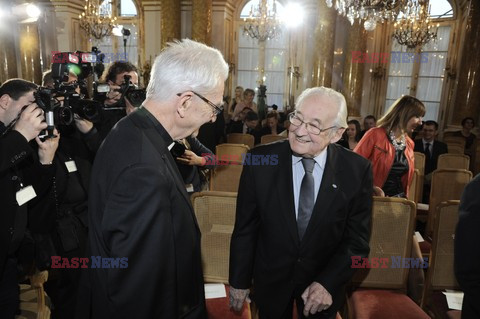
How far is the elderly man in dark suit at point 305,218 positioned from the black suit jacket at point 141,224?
0.61 metres

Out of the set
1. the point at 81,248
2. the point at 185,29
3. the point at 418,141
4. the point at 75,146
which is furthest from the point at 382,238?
the point at 185,29

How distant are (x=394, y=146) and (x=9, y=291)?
3.04 metres

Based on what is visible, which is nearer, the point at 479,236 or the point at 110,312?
the point at 110,312

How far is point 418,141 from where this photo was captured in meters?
5.59

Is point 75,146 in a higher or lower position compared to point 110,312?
higher

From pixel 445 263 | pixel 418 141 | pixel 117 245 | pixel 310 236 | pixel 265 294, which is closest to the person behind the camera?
pixel 117 245

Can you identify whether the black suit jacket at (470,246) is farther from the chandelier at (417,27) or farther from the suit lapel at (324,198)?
the chandelier at (417,27)

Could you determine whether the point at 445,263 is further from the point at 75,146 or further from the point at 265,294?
the point at 75,146

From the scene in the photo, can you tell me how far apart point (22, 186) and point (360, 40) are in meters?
8.09

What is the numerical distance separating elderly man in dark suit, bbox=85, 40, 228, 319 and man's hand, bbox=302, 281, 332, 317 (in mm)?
589

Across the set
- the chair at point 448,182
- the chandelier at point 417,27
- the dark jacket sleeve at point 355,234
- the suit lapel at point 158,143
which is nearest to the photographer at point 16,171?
the suit lapel at point 158,143

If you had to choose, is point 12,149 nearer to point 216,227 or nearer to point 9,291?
point 9,291

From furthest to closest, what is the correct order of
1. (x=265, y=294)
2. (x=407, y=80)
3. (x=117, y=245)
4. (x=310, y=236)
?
(x=407, y=80)
(x=265, y=294)
(x=310, y=236)
(x=117, y=245)

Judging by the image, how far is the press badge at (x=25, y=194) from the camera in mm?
1726
